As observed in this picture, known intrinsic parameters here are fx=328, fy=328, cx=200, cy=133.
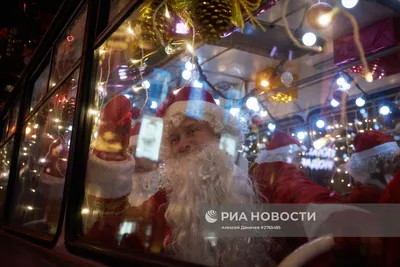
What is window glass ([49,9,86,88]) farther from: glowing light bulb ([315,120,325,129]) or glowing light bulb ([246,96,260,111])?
glowing light bulb ([315,120,325,129])

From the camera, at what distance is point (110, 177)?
1471mm

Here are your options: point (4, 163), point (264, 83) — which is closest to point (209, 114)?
point (264, 83)

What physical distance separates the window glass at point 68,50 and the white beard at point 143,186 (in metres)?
0.63

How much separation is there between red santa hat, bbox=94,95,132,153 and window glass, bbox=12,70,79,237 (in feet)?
0.53

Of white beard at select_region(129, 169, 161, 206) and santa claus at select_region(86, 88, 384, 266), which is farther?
white beard at select_region(129, 169, 161, 206)

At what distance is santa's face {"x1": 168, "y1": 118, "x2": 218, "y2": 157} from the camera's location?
126 centimetres

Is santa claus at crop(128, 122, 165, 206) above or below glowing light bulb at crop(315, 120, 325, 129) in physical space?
below

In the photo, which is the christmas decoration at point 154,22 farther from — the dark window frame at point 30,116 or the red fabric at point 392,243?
the red fabric at point 392,243

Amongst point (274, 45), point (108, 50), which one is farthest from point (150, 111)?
point (274, 45)

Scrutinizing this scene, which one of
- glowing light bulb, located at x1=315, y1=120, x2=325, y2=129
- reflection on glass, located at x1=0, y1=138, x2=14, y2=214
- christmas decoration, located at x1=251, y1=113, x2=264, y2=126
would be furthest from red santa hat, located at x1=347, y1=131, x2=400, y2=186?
reflection on glass, located at x1=0, y1=138, x2=14, y2=214

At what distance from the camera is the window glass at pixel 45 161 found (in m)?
1.68

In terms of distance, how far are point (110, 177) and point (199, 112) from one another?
0.50 metres

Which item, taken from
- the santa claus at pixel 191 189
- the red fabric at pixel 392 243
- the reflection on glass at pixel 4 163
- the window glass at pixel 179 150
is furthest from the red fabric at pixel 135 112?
the reflection on glass at pixel 4 163

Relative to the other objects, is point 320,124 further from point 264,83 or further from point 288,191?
point 288,191
